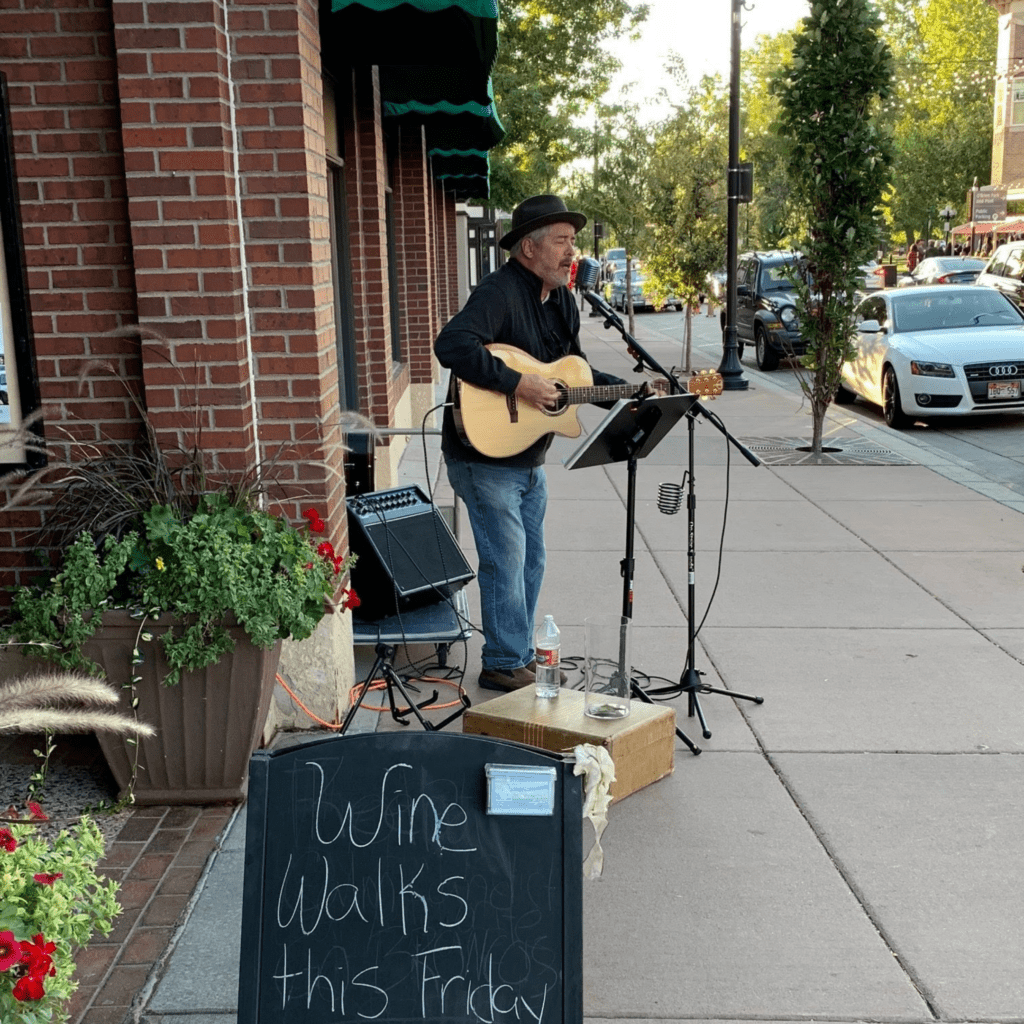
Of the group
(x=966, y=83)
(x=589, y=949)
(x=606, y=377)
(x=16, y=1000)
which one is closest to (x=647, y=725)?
(x=589, y=949)

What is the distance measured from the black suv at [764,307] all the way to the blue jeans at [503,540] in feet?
45.9

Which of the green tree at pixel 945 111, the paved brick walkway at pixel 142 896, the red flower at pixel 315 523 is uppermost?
the green tree at pixel 945 111

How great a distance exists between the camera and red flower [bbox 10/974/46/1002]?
212cm

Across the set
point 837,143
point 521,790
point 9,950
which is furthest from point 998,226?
point 9,950

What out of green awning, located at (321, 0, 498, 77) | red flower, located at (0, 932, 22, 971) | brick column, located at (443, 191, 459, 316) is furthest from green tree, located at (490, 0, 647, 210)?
red flower, located at (0, 932, 22, 971)

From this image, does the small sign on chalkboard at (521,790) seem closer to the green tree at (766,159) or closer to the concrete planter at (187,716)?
the concrete planter at (187,716)

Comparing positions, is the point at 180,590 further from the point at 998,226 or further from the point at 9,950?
the point at 998,226

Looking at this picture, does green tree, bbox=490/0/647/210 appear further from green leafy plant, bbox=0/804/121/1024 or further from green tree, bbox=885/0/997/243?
green tree, bbox=885/0/997/243

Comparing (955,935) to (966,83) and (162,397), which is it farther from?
(966,83)

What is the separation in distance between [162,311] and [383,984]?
8.87ft

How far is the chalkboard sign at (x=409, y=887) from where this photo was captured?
8.09 ft

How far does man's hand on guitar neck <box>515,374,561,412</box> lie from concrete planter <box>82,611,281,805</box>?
155cm

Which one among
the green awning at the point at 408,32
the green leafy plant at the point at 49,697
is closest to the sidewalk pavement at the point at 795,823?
the green leafy plant at the point at 49,697

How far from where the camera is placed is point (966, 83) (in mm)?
59031
